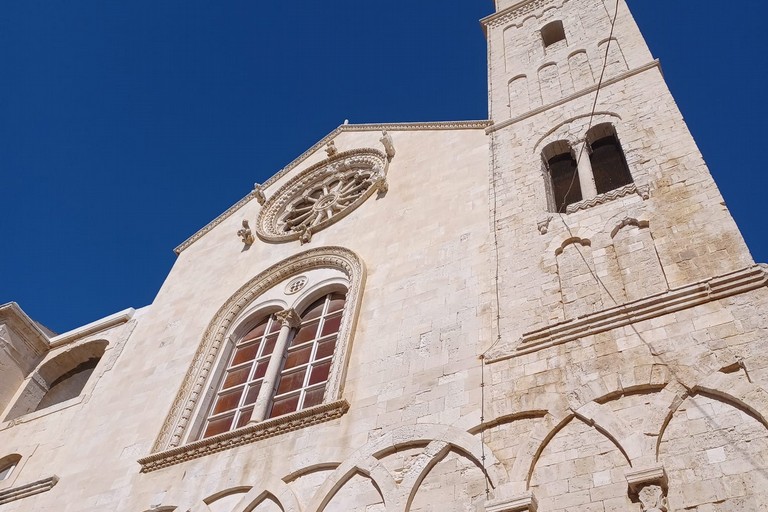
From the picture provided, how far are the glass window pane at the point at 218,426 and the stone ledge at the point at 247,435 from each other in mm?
710

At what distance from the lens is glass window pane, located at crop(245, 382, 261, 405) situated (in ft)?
31.2

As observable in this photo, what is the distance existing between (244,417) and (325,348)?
1375mm

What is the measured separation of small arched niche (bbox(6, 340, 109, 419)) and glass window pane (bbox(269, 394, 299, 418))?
5.04 m

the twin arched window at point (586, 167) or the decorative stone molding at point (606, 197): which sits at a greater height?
the twin arched window at point (586, 167)

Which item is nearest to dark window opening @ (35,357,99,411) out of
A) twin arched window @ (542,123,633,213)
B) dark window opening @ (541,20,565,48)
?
twin arched window @ (542,123,633,213)

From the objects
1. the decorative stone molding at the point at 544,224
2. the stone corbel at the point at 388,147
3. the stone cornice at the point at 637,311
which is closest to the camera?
the stone cornice at the point at 637,311

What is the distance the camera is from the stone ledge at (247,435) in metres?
7.87

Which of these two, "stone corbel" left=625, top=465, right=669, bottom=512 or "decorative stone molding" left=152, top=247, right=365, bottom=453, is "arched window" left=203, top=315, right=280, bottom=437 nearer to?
"decorative stone molding" left=152, top=247, right=365, bottom=453

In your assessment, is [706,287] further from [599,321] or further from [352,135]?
[352,135]

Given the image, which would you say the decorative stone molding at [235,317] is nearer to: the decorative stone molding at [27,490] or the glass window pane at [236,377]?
the glass window pane at [236,377]

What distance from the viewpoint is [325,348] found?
9.59 metres

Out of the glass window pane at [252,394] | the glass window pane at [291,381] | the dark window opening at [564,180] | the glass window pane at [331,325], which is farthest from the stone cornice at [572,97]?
the glass window pane at [252,394]

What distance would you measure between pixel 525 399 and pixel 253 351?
504cm

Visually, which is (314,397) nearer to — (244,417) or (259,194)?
(244,417)
